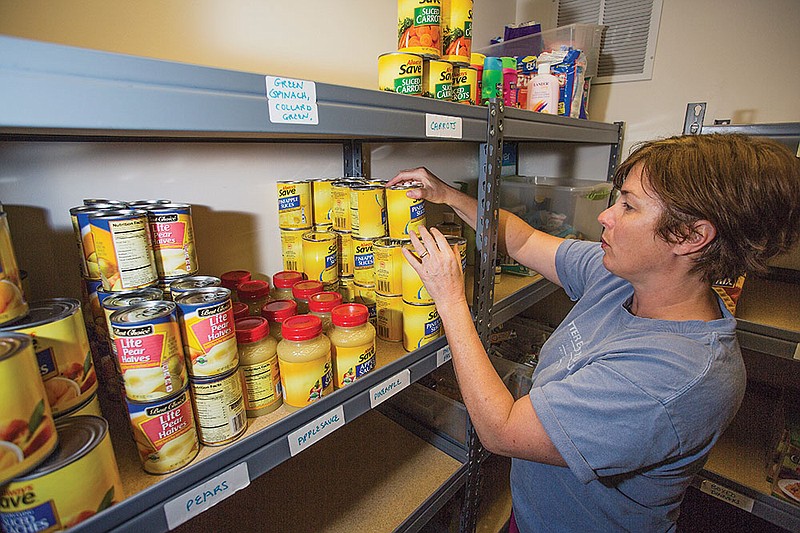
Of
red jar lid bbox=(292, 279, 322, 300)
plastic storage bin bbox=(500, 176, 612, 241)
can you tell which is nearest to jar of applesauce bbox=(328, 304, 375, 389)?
red jar lid bbox=(292, 279, 322, 300)

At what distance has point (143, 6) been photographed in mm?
892

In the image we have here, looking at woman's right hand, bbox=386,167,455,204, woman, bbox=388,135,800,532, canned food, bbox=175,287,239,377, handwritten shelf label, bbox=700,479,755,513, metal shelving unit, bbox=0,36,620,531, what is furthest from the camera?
handwritten shelf label, bbox=700,479,755,513

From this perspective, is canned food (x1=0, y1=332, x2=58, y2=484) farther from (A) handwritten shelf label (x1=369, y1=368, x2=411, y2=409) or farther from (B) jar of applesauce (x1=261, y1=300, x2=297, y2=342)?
(A) handwritten shelf label (x1=369, y1=368, x2=411, y2=409)

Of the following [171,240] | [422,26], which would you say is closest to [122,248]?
[171,240]

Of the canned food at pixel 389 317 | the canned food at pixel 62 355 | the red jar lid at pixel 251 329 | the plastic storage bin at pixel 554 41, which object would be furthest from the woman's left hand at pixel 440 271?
the plastic storage bin at pixel 554 41

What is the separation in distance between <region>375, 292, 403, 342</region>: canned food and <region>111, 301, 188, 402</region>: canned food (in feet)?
1.62

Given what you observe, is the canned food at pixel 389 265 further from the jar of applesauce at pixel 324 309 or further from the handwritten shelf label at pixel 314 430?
the handwritten shelf label at pixel 314 430

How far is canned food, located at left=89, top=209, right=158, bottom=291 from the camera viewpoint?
63cm

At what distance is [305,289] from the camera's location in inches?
34.9

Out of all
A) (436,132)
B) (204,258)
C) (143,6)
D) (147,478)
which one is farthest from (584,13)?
(147,478)

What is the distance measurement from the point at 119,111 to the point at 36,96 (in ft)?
0.21

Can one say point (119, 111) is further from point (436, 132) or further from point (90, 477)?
point (436, 132)

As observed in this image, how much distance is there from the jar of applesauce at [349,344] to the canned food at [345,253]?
261 millimetres

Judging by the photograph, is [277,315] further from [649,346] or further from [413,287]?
[649,346]
